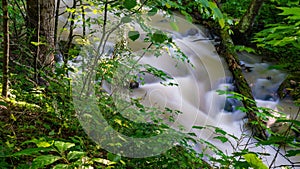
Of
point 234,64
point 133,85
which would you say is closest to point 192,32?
point 234,64

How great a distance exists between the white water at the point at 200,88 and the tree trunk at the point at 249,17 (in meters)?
0.86

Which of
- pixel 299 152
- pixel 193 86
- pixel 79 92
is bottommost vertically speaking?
pixel 193 86

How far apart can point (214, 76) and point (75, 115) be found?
4.27 meters

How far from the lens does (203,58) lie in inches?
248

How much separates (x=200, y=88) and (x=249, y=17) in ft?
8.36

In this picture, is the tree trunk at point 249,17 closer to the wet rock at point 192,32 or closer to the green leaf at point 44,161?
the wet rock at point 192,32

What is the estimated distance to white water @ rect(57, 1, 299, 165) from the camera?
14.5 feet

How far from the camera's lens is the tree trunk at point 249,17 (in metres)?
6.40

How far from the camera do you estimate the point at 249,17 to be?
659cm

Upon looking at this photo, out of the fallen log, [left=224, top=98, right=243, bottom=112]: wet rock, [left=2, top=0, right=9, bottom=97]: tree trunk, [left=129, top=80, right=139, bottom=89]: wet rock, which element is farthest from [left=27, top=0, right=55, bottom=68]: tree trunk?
[left=224, top=98, right=243, bottom=112]: wet rock

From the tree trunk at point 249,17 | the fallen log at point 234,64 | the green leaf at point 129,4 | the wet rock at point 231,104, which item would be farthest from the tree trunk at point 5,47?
the tree trunk at point 249,17

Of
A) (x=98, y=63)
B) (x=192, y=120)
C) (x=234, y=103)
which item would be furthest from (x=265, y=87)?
(x=98, y=63)

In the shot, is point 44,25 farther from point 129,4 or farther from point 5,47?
point 129,4

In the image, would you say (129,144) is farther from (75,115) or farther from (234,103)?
(234,103)
